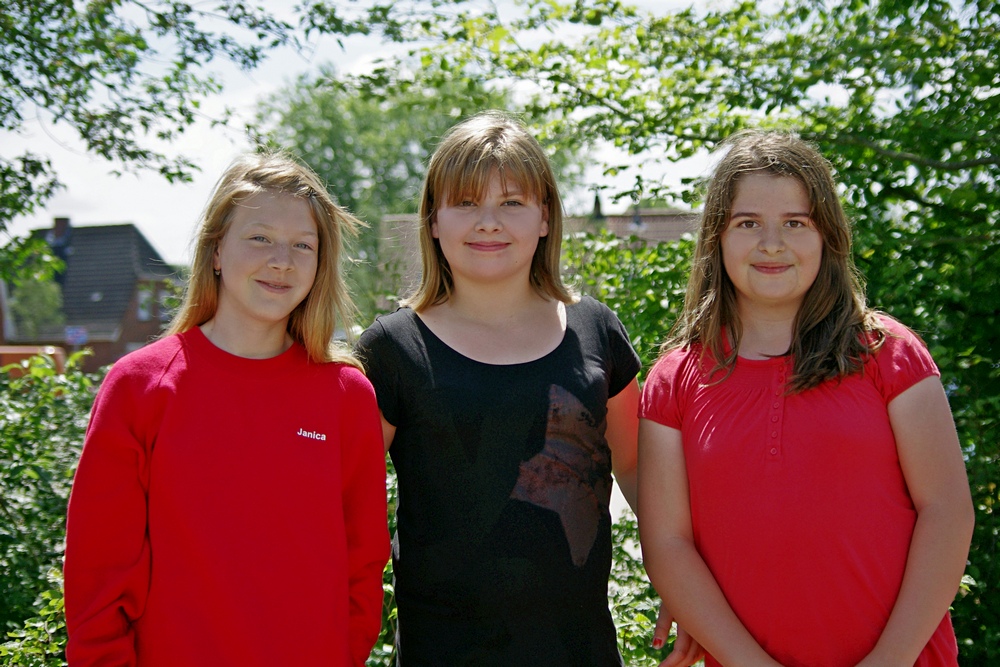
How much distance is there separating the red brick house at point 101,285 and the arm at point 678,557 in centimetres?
3625

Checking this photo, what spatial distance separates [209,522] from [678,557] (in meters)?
1.09

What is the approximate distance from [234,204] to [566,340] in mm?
928

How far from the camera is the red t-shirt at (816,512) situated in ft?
6.50

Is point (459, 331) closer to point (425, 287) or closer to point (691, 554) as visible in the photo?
point (425, 287)

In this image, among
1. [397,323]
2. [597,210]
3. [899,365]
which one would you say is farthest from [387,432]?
[597,210]

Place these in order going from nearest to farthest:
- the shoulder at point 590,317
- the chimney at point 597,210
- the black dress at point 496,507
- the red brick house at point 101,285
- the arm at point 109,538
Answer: the arm at point 109,538, the black dress at point 496,507, the shoulder at point 590,317, the chimney at point 597,210, the red brick house at point 101,285

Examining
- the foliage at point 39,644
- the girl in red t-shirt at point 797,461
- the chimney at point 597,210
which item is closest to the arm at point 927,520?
the girl in red t-shirt at point 797,461

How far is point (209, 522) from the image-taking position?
1984 millimetres

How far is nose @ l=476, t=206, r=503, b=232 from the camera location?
2338mm

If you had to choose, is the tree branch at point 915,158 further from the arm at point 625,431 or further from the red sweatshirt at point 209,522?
the red sweatshirt at point 209,522

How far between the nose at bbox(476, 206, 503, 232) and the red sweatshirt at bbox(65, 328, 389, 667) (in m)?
0.58

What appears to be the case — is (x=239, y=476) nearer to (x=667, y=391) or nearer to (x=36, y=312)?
(x=667, y=391)

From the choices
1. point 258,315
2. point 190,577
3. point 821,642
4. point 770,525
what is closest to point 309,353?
point 258,315

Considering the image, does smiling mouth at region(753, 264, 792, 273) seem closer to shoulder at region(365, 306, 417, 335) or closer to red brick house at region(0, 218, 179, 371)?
shoulder at region(365, 306, 417, 335)
